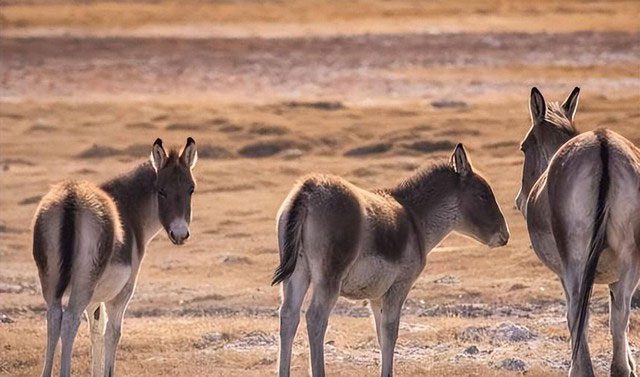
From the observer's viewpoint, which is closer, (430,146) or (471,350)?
(471,350)

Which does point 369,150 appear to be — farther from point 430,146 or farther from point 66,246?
point 66,246

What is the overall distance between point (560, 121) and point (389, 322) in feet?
7.21

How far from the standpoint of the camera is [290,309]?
11.1m

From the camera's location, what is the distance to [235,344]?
14.8m

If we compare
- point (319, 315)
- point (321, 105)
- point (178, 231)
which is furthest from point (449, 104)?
point (319, 315)

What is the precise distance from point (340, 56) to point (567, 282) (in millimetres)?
34733

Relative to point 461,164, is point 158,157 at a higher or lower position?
higher

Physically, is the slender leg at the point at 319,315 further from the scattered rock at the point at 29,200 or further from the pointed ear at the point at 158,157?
the scattered rock at the point at 29,200

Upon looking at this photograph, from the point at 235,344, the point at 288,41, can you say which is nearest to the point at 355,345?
the point at 235,344

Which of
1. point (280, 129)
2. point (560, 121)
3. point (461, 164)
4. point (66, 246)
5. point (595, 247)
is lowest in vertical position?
point (595, 247)

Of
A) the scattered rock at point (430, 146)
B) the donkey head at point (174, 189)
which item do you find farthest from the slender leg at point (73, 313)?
the scattered rock at point (430, 146)

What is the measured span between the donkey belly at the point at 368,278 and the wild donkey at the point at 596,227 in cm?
133

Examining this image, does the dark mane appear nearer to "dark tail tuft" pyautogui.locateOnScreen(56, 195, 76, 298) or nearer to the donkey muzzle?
the donkey muzzle

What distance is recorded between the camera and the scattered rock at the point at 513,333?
1456 cm
